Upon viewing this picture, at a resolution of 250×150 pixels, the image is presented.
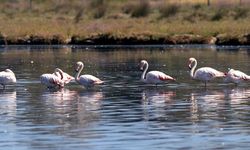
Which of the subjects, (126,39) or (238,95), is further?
(126,39)

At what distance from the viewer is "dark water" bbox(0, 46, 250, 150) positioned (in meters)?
16.2

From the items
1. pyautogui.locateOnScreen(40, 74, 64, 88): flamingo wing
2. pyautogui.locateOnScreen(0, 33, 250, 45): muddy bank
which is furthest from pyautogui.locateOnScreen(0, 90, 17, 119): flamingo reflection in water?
pyautogui.locateOnScreen(0, 33, 250, 45): muddy bank

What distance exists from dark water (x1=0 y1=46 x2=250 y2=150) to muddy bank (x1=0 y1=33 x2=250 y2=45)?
13437 millimetres

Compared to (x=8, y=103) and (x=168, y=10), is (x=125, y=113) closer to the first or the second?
(x=8, y=103)

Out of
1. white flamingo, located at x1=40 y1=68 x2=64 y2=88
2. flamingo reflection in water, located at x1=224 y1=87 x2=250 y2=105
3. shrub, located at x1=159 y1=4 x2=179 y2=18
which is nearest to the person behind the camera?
flamingo reflection in water, located at x1=224 y1=87 x2=250 y2=105

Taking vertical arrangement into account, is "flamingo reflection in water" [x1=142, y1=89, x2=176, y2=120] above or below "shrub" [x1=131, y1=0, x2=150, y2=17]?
below

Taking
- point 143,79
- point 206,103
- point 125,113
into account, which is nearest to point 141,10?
point 143,79

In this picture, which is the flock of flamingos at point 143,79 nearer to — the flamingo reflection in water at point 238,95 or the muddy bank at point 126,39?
the flamingo reflection in water at point 238,95

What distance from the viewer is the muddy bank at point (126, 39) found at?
47625 millimetres

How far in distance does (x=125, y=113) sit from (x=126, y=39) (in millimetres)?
29776

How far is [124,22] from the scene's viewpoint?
5669 cm

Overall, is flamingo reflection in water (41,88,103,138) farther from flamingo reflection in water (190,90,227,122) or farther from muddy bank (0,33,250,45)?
muddy bank (0,33,250,45)

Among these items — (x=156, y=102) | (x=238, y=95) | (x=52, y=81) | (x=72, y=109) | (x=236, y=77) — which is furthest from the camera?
(x=236, y=77)

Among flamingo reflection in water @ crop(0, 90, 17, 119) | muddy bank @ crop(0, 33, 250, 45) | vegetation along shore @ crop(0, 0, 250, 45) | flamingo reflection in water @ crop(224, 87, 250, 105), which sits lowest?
flamingo reflection in water @ crop(224, 87, 250, 105)
